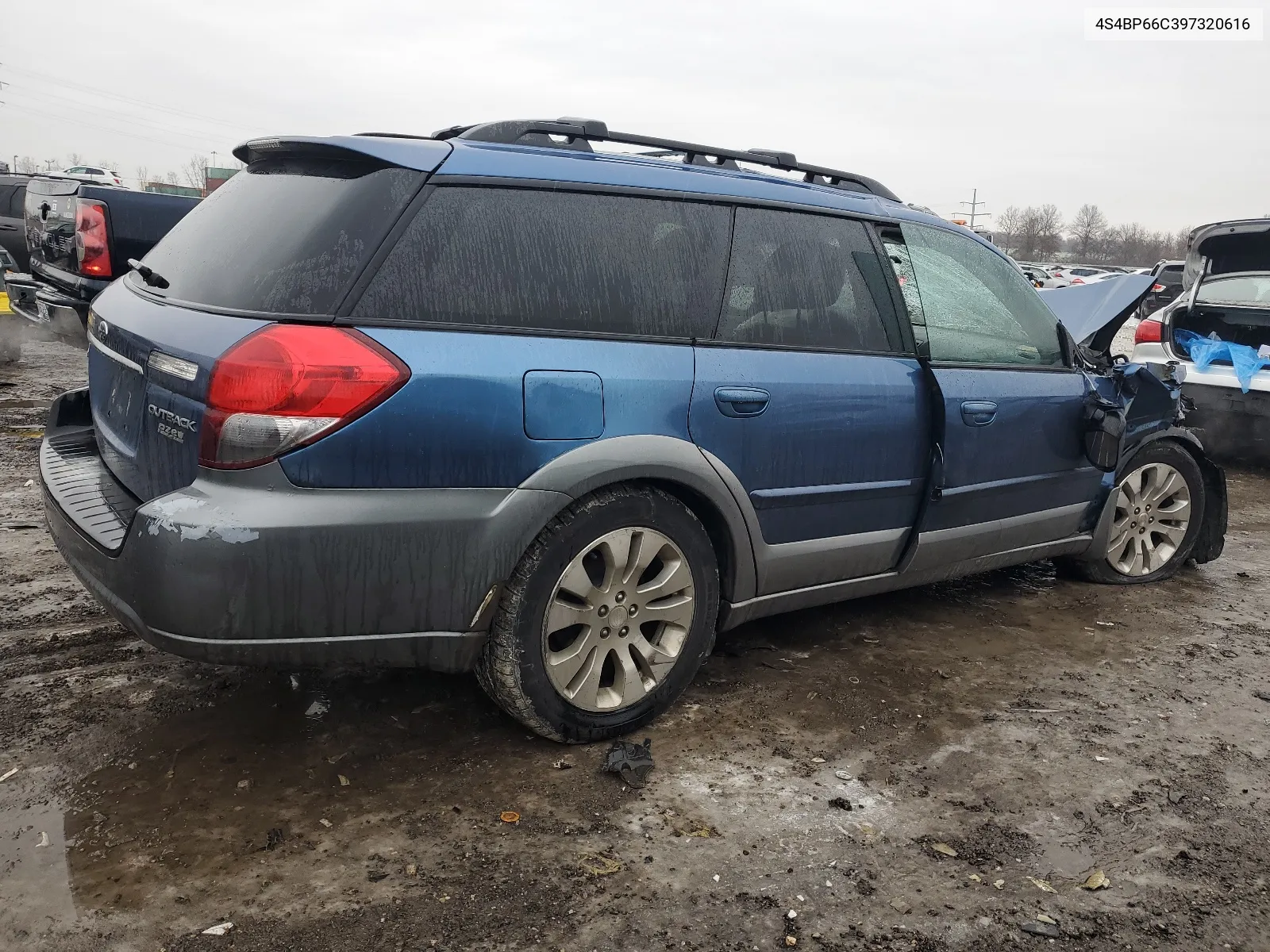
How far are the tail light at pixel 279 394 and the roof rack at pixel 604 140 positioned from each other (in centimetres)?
91

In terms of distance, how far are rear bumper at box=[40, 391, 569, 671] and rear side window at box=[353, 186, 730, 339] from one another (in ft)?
1.62

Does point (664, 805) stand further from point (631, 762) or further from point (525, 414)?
point (525, 414)

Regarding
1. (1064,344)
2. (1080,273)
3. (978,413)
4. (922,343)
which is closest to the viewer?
(922,343)

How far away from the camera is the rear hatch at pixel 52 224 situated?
27.3ft

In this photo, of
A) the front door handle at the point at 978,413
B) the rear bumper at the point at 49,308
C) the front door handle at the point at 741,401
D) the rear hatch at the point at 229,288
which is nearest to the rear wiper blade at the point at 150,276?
the rear hatch at the point at 229,288

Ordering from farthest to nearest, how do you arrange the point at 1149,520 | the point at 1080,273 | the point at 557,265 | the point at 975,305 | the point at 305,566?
the point at 1080,273 < the point at 1149,520 < the point at 975,305 < the point at 557,265 < the point at 305,566

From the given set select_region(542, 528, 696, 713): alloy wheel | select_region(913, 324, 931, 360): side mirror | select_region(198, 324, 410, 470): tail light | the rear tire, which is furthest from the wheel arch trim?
the rear tire

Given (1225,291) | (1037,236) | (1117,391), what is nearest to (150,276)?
(1117,391)

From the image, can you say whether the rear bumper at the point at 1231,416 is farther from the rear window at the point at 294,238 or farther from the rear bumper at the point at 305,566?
the rear window at the point at 294,238

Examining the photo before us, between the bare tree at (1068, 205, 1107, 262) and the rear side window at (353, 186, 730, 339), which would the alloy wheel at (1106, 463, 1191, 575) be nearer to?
the rear side window at (353, 186, 730, 339)

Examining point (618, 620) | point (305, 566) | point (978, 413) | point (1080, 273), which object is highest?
point (1080, 273)

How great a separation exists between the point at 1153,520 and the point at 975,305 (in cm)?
182

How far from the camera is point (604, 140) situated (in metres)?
3.29

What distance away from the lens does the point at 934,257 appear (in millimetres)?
3893
